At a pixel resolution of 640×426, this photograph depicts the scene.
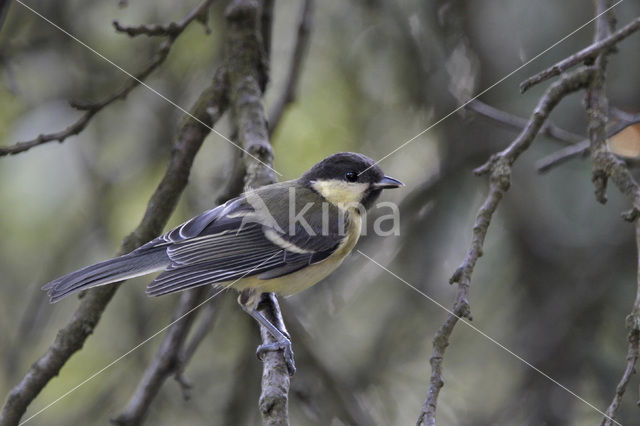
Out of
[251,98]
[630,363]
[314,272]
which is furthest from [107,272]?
[630,363]

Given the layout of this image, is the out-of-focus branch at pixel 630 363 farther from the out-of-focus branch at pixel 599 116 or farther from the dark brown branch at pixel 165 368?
the dark brown branch at pixel 165 368

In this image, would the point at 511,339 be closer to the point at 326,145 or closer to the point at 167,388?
the point at 326,145

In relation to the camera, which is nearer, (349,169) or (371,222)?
(349,169)

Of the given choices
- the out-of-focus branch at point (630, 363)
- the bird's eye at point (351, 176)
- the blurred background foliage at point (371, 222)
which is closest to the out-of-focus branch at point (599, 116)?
the out-of-focus branch at point (630, 363)

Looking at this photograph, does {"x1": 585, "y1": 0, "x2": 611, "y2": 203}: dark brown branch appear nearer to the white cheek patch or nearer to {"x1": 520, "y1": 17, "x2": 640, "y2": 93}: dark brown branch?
{"x1": 520, "y1": 17, "x2": 640, "y2": 93}: dark brown branch

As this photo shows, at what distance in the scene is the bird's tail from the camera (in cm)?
262

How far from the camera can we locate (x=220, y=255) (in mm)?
3029

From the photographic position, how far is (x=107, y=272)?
2.69 metres

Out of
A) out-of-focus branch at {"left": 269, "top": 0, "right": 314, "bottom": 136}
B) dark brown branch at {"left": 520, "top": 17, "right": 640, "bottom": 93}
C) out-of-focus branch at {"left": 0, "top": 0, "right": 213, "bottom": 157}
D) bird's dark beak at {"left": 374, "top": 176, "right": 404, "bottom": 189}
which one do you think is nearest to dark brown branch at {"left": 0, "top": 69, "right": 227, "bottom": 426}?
out-of-focus branch at {"left": 0, "top": 0, "right": 213, "bottom": 157}

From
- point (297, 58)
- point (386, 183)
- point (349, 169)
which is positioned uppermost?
point (297, 58)

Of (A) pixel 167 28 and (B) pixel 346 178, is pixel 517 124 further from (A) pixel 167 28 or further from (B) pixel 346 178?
(A) pixel 167 28

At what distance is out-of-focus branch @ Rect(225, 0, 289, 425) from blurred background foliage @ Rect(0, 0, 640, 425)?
894mm

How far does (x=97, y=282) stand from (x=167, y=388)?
2.03m

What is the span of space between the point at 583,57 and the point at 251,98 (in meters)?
1.53
